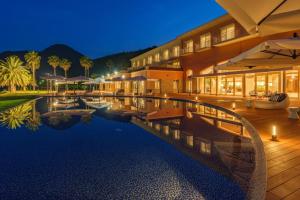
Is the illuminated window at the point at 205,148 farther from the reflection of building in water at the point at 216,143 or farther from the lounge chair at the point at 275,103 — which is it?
the lounge chair at the point at 275,103

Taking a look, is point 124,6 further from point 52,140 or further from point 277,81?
point 52,140

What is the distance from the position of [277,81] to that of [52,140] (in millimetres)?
20473

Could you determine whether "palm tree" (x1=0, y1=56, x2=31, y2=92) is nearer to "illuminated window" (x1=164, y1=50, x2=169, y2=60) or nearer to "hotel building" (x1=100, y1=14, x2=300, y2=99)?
"hotel building" (x1=100, y1=14, x2=300, y2=99)

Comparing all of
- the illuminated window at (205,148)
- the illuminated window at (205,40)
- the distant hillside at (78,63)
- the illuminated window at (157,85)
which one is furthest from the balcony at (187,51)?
the distant hillside at (78,63)

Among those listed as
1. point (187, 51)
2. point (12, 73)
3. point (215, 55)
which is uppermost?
point (187, 51)

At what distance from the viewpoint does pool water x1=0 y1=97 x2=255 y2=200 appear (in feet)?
12.9

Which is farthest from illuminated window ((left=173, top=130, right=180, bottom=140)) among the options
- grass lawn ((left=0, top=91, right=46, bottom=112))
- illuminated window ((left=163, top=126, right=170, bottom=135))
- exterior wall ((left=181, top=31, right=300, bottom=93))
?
exterior wall ((left=181, top=31, right=300, bottom=93))

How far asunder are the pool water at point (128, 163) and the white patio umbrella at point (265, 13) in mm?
2848

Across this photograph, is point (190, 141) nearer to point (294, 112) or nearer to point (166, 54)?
point (294, 112)

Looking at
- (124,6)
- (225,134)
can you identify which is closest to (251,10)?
(225,134)

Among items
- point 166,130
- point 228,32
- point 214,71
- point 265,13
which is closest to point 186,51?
point 214,71

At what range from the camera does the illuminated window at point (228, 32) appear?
79.0 feet

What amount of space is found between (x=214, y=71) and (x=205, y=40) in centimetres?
494

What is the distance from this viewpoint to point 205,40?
29.0m
